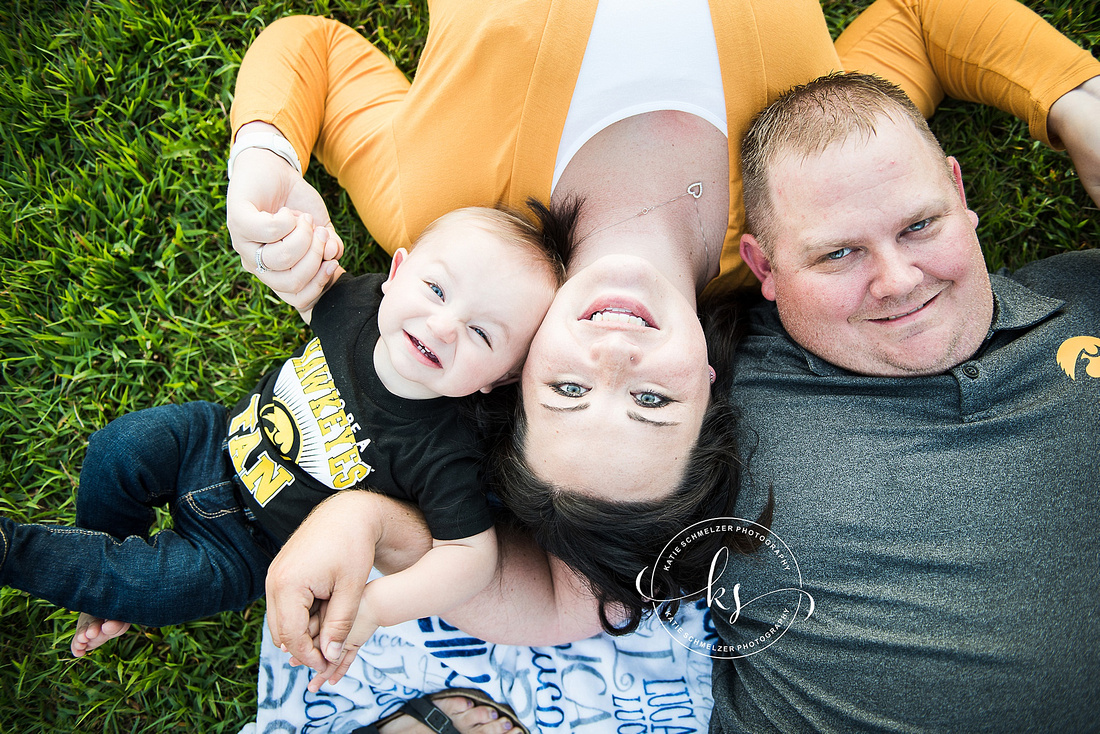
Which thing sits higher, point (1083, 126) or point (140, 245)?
point (1083, 126)

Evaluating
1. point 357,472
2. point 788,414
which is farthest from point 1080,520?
point 357,472

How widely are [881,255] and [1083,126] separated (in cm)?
105

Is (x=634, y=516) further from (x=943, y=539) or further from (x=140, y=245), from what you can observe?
(x=140, y=245)

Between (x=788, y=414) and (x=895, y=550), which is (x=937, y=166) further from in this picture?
(x=895, y=550)

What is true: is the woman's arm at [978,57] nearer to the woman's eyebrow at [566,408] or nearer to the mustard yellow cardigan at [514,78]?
the mustard yellow cardigan at [514,78]

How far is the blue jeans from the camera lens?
225 cm

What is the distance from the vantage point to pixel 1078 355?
2090 mm

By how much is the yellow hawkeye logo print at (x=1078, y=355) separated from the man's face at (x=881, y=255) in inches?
9.4

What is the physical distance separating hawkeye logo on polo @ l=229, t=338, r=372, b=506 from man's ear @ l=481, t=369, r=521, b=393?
492 mm

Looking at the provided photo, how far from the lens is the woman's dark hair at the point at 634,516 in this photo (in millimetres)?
2104

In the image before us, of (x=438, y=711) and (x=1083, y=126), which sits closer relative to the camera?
(x=1083, y=126)

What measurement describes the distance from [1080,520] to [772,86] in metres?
1.74

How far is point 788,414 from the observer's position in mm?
2248

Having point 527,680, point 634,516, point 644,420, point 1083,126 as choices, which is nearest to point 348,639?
point 527,680
